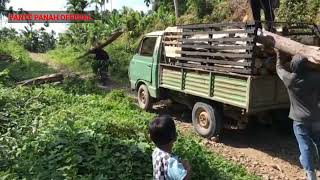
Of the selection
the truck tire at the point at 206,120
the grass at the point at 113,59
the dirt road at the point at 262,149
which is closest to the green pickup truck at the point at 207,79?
the truck tire at the point at 206,120

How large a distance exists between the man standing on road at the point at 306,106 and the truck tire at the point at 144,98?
16.1 feet

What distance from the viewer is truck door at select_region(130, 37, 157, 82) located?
31.0 feet

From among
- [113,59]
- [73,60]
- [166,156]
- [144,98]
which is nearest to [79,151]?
[166,156]

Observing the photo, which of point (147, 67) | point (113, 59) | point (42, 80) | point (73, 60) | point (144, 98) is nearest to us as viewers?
point (147, 67)

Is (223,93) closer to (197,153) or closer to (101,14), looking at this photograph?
(197,153)

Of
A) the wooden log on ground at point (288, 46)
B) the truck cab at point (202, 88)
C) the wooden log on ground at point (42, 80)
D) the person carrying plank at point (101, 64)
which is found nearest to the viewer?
the wooden log on ground at point (288, 46)

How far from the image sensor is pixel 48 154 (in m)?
5.35

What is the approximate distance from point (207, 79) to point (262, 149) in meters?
1.53

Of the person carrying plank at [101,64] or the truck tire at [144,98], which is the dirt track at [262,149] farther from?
the person carrying plank at [101,64]

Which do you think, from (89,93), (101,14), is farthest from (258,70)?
(101,14)

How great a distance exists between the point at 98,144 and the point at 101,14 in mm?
31784

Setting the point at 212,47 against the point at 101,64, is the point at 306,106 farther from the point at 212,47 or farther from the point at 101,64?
the point at 101,64

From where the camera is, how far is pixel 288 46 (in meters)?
6.02

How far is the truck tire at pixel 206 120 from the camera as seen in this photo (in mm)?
7422
